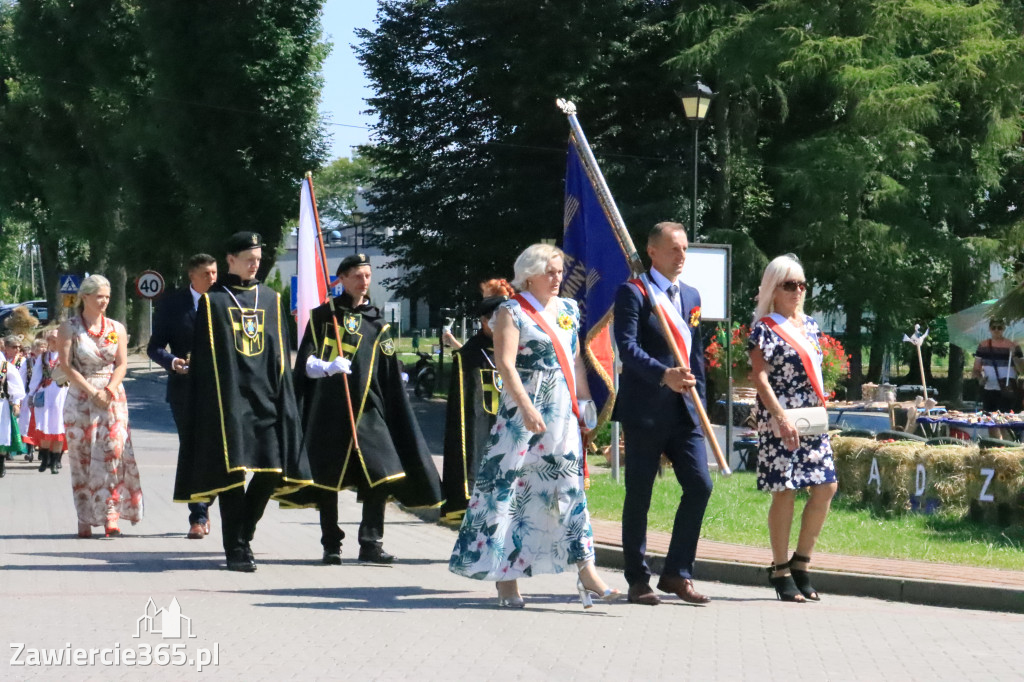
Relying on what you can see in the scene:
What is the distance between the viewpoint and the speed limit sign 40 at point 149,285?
1314 inches

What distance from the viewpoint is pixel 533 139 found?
31.8m

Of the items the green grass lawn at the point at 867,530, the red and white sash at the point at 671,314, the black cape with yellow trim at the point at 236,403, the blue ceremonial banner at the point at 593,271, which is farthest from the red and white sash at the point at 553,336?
the green grass lawn at the point at 867,530

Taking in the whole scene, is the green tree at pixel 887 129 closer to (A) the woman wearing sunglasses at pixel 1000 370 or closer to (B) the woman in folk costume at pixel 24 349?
(A) the woman wearing sunglasses at pixel 1000 370

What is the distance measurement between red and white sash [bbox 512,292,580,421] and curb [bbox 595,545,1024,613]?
6.61 ft

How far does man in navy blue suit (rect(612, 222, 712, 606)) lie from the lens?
305 inches

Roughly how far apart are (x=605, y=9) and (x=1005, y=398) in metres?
14.4

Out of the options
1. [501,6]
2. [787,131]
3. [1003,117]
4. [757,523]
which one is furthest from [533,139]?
[757,523]

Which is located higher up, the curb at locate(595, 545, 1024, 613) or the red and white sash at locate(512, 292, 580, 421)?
the red and white sash at locate(512, 292, 580, 421)

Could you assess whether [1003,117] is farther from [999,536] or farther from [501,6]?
[999,536]

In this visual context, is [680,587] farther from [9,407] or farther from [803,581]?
[9,407]

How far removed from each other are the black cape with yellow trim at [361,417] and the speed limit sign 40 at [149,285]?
80.3 feet

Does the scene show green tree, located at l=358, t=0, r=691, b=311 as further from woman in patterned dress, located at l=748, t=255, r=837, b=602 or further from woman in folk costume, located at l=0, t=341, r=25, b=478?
woman in patterned dress, located at l=748, t=255, r=837, b=602

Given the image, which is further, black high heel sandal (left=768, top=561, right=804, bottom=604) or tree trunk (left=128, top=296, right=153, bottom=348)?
tree trunk (left=128, top=296, right=153, bottom=348)

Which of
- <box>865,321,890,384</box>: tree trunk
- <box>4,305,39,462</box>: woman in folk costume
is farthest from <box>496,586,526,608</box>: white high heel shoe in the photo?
<box>865,321,890,384</box>: tree trunk
